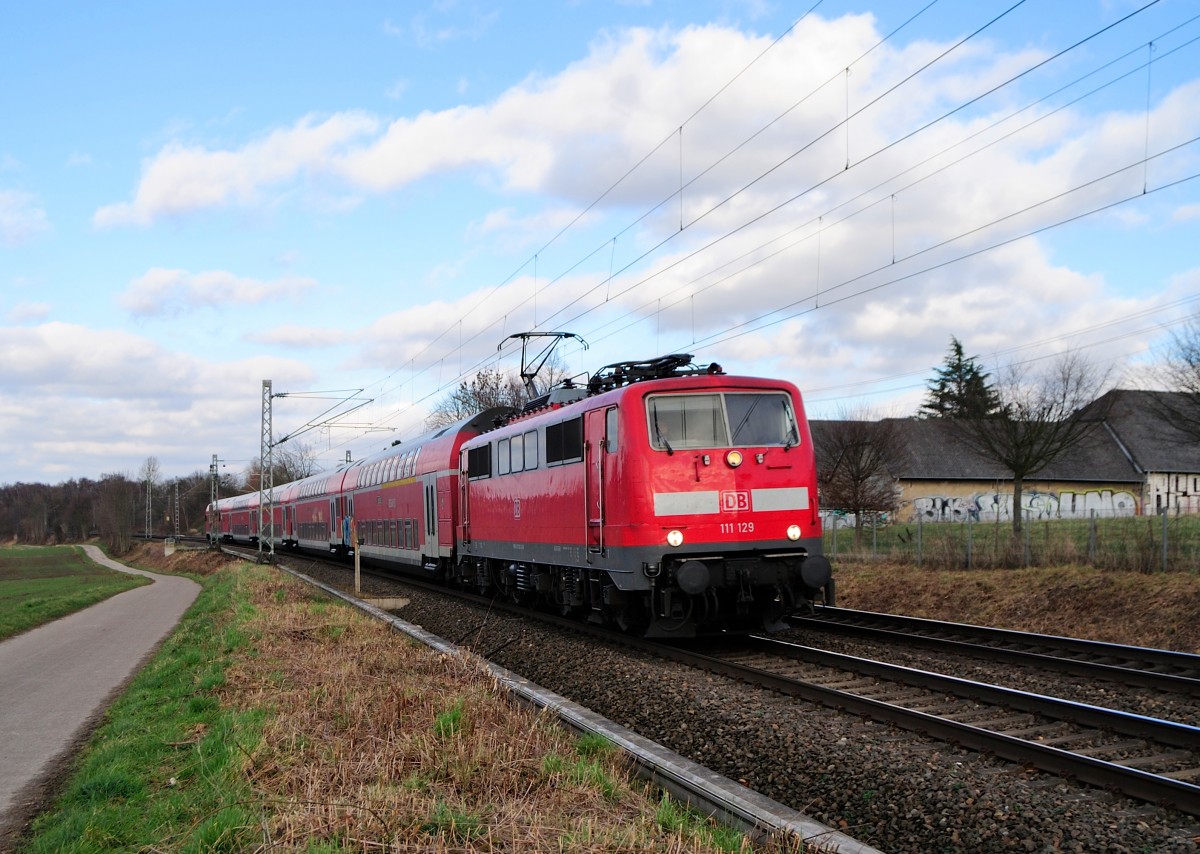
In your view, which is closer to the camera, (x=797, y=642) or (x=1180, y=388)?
(x=797, y=642)

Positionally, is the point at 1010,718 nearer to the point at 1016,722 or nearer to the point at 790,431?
the point at 1016,722

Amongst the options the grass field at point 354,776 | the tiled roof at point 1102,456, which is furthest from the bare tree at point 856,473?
the grass field at point 354,776

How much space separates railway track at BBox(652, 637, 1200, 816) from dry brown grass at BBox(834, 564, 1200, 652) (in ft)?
17.4

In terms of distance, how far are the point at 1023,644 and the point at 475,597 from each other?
11387mm

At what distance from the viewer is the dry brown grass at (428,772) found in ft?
16.0

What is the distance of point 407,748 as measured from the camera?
6406mm

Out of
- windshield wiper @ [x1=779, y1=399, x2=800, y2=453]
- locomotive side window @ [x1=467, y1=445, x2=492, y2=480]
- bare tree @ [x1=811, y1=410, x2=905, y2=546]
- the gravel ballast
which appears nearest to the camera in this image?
the gravel ballast

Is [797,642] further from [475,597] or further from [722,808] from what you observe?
[475,597]

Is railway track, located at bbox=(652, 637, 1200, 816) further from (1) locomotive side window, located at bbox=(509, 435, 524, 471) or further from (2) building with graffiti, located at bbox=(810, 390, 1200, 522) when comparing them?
(2) building with graffiti, located at bbox=(810, 390, 1200, 522)

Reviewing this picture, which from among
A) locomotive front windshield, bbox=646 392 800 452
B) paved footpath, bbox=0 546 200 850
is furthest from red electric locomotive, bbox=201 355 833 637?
paved footpath, bbox=0 546 200 850

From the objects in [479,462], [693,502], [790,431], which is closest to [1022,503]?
[479,462]

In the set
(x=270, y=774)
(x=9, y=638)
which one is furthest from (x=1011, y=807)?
(x=9, y=638)

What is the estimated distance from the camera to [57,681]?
13125 millimetres

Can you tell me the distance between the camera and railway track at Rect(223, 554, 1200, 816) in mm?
6309
